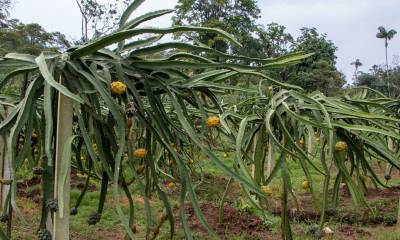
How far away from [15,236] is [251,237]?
1692 millimetres

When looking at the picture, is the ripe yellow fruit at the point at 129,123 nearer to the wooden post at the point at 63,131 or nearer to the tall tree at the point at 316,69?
the wooden post at the point at 63,131

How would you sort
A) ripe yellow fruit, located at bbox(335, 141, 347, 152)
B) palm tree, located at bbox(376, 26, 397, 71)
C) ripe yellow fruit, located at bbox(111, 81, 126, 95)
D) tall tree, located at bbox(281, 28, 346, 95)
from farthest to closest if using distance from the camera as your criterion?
palm tree, located at bbox(376, 26, 397, 71), tall tree, located at bbox(281, 28, 346, 95), ripe yellow fruit, located at bbox(335, 141, 347, 152), ripe yellow fruit, located at bbox(111, 81, 126, 95)

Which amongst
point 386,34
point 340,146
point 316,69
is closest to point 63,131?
point 340,146

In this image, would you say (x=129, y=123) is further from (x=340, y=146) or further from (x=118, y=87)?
(x=340, y=146)

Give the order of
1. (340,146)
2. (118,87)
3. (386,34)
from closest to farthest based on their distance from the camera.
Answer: (118,87), (340,146), (386,34)

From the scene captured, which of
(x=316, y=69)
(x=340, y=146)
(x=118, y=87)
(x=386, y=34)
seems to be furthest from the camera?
(x=386, y=34)

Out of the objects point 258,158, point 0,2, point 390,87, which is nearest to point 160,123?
point 258,158

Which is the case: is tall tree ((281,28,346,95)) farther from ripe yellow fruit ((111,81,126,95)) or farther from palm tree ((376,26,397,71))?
ripe yellow fruit ((111,81,126,95))

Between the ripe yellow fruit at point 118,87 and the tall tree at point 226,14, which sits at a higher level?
the tall tree at point 226,14

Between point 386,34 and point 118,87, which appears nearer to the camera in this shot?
point 118,87

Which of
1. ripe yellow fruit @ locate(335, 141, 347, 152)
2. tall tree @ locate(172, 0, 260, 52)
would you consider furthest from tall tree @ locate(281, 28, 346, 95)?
ripe yellow fruit @ locate(335, 141, 347, 152)

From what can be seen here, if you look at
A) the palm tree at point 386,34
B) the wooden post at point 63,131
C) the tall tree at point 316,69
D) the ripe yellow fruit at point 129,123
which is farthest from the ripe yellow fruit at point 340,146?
the palm tree at point 386,34

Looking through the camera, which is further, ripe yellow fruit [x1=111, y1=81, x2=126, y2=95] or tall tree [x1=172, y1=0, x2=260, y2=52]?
tall tree [x1=172, y1=0, x2=260, y2=52]

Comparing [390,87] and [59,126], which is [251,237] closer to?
[59,126]
